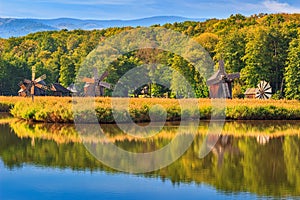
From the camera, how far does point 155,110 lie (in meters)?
29.2

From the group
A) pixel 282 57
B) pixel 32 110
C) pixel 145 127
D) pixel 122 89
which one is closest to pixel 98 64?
pixel 122 89

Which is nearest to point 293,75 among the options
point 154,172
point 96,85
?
point 96,85

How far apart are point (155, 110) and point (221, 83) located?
10.7 m

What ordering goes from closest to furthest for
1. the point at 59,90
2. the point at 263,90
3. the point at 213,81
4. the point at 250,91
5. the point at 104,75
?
the point at 213,81 < the point at 263,90 < the point at 250,91 < the point at 104,75 < the point at 59,90

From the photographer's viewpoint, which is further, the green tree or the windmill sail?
the windmill sail

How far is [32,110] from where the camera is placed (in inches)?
1168

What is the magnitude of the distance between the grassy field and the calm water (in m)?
4.91

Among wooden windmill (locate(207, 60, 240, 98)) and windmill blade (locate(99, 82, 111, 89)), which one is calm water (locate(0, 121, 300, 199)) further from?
windmill blade (locate(99, 82, 111, 89))

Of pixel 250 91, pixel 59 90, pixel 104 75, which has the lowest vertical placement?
pixel 250 91

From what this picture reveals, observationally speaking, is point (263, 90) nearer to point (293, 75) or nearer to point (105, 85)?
point (293, 75)

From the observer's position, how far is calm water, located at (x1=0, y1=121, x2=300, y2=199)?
40.5ft

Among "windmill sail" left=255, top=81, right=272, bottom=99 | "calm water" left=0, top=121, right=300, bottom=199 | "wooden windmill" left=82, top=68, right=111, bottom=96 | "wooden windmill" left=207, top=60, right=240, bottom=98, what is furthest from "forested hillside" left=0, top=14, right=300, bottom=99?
"calm water" left=0, top=121, right=300, bottom=199

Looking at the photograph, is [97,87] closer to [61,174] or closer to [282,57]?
[282,57]

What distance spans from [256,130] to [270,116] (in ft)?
21.7
